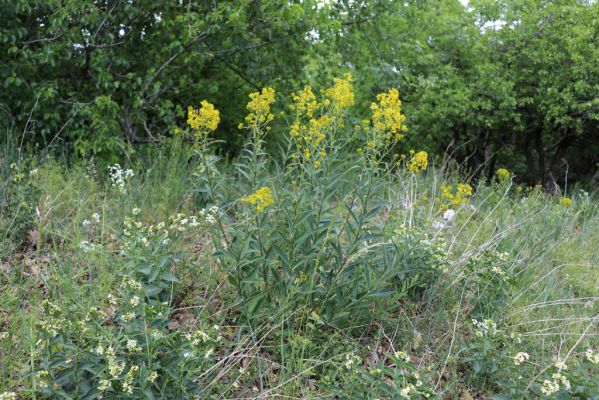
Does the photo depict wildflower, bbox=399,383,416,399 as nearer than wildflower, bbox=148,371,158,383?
No

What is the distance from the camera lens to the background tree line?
201 inches

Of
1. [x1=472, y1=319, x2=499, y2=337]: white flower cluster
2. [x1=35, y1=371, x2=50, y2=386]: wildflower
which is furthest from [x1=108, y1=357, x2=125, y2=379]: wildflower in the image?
[x1=472, y1=319, x2=499, y2=337]: white flower cluster

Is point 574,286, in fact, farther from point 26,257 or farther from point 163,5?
point 163,5

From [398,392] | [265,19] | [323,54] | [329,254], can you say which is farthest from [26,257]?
[323,54]

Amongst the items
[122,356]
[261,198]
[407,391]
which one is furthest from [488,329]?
[122,356]

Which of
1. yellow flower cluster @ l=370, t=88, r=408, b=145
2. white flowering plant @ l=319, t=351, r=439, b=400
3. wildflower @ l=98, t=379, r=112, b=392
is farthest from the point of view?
yellow flower cluster @ l=370, t=88, r=408, b=145

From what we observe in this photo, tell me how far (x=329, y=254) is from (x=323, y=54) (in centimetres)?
404

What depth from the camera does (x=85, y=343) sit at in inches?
97.6

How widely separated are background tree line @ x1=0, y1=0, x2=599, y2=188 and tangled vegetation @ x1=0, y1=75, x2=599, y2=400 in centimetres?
158

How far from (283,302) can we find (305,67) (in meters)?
4.36

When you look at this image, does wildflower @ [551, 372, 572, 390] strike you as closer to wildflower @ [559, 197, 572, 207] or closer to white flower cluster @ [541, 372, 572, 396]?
white flower cluster @ [541, 372, 572, 396]

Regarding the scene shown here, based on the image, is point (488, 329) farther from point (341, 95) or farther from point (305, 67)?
point (305, 67)

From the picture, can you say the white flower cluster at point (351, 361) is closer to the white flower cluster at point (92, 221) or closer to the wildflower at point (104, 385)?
the wildflower at point (104, 385)

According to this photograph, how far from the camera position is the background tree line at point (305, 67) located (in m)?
5.10
